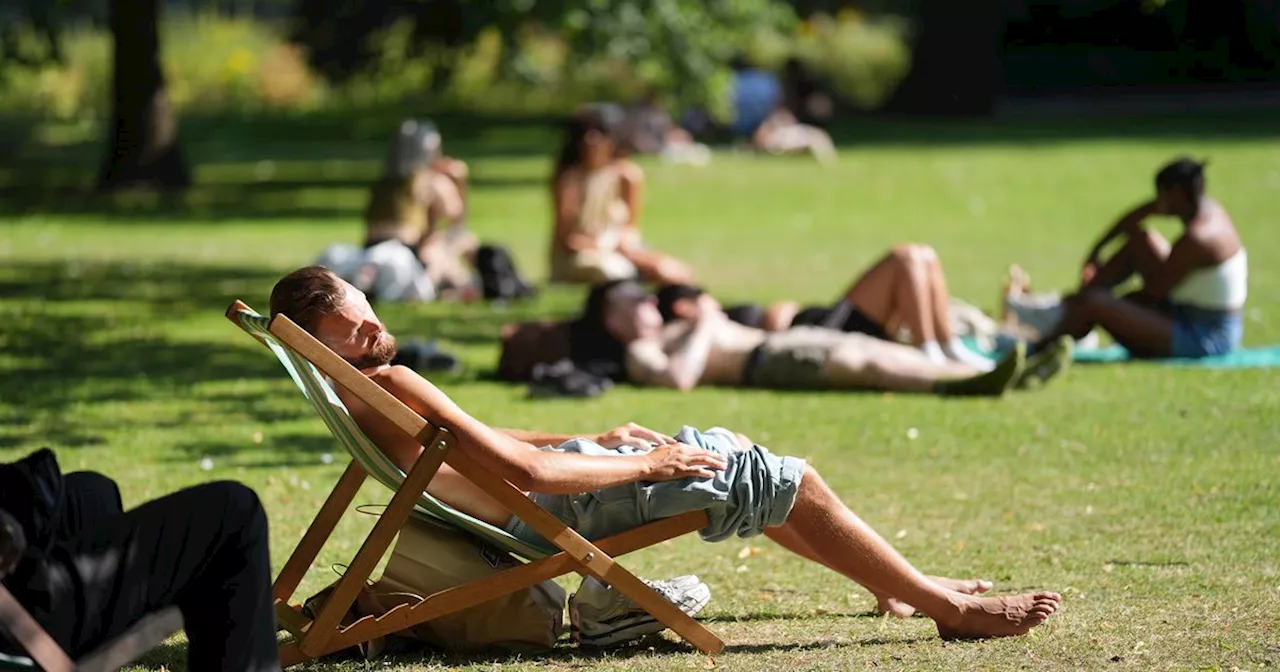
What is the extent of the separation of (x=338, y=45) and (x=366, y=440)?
26.3m

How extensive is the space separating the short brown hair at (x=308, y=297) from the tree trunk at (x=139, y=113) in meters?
17.7

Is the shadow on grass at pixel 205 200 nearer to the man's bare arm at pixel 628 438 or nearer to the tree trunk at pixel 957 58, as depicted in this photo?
the tree trunk at pixel 957 58

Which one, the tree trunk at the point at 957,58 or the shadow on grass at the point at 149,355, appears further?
the tree trunk at the point at 957,58

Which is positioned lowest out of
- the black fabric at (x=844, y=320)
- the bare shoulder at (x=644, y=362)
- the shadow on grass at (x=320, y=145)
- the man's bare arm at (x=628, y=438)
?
the shadow on grass at (x=320, y=145)

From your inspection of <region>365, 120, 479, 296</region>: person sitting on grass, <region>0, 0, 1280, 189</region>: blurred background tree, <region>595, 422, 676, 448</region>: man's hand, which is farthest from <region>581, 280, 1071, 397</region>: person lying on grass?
<region>0, 0, 1280, 189</region>: blurred background tree

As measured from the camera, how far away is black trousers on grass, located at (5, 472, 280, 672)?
4.18 meters

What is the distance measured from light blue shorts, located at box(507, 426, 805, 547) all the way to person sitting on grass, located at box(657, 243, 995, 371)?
5.17 m

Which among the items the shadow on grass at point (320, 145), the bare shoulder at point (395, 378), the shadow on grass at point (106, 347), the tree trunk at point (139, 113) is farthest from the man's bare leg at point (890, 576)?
the tree trunk at point (139, 113)

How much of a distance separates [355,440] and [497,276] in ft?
29.3

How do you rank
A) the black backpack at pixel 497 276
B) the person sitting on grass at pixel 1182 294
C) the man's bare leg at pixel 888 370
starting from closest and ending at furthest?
the man's bare leg at pixel 888 370, the person sitting on grass at pixel 1182 294, the black backpack at pixel 497 276

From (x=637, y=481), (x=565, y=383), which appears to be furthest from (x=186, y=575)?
(x=565, y=383)

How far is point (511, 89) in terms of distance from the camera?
38719 mm

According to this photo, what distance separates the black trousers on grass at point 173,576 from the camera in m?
4.18

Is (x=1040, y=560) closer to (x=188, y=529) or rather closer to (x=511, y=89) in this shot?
(x=188, y=529)
